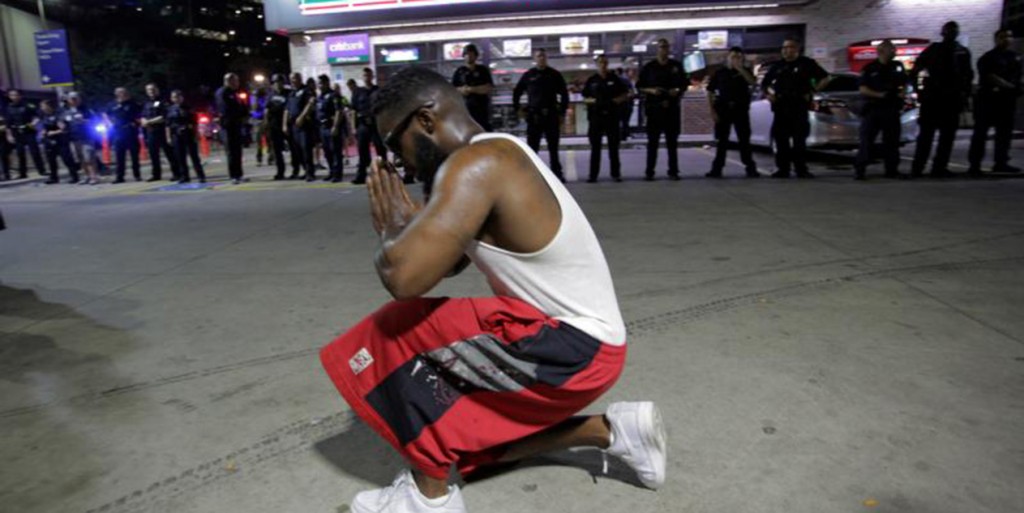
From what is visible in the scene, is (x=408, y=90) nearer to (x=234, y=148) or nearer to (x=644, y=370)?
(x=644, y=370)

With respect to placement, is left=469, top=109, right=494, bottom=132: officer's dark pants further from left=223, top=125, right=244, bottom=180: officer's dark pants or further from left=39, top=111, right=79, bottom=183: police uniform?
left=39, top=111, right=79, bottom=183: police uniform

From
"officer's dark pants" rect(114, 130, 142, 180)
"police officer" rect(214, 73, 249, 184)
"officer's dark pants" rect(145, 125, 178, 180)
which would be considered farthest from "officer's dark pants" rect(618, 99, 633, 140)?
"officer's dark pants" rect(114, 130, 142, 180)

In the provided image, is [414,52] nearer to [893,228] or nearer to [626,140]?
[626,140]

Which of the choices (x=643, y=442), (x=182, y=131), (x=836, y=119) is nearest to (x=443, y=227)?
(x=643, y=442)

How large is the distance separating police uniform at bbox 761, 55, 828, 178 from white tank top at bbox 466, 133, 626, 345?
7564mm

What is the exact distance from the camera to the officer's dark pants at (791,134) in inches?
333

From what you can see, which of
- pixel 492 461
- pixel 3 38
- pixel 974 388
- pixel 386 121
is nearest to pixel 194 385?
pixel 492 461

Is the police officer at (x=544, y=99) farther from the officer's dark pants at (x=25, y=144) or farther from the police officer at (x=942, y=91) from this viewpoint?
the officer's dark pants at (x=25, y=144)

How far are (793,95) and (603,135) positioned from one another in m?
2.40

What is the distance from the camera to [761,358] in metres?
2.91

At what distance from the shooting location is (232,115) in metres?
10.4

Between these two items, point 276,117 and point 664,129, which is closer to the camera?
point 664,129

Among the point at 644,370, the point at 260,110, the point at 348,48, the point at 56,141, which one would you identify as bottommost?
the point at 644,370

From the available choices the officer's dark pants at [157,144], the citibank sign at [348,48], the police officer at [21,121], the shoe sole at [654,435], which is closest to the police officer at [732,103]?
the shoe sole at [654,435]
